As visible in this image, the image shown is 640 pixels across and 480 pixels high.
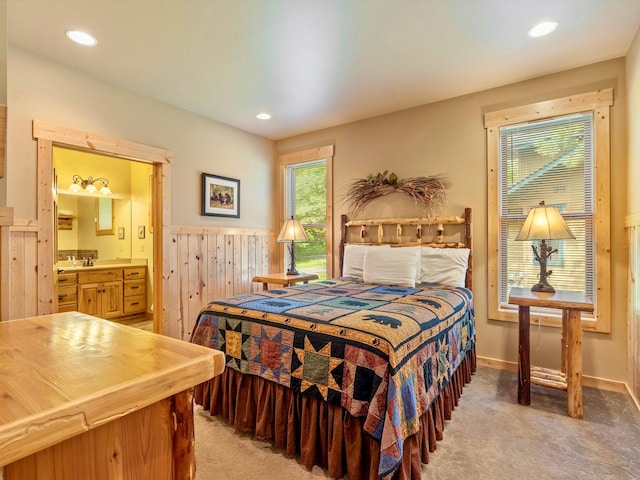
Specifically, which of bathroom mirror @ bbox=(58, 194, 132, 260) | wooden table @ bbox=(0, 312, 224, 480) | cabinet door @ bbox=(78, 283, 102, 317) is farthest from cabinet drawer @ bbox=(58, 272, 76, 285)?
wooden table @ bbox=(0, 312, 224, 480)

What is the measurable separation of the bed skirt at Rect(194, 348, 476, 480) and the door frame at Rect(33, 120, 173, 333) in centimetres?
144

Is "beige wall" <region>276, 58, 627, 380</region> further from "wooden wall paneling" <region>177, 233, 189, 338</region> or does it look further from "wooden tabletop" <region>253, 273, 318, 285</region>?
"wooden wall paneling" <region>177, 233, 189, 338</region>

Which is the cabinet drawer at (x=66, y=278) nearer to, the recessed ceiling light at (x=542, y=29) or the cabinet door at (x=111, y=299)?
the cabinet door at (x=111, y=299)

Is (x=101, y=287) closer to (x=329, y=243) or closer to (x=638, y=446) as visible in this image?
(x=329, y=243)

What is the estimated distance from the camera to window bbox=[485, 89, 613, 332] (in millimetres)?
2699

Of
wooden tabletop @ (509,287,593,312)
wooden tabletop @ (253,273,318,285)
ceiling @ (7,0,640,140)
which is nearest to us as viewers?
ceiling @ (7,0,640,140)

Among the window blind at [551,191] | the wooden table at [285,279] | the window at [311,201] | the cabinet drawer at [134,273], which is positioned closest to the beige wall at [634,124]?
the window blind at [551,191]

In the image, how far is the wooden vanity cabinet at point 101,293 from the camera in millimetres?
4395

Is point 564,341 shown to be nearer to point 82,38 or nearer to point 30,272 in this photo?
point 30,272

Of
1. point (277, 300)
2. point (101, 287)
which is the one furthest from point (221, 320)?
point (101, 287)

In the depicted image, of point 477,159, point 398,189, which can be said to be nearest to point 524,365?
point 477,159

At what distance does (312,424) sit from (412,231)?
245 cm

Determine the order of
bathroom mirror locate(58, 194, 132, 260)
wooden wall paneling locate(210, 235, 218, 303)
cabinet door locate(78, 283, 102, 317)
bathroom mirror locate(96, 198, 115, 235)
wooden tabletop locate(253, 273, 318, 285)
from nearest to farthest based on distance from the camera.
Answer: wooden tabletop locate(253, 273, 318, 285) → wooden wall paneling locate(210, 235, 218, 303) → cabinet door locate(78, 283, 102, 317) → bathroom mirror locate(58, 194, 132, 260) → bathroom mirror locate(96, 198, 115, 235)

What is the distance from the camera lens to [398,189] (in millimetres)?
3758
